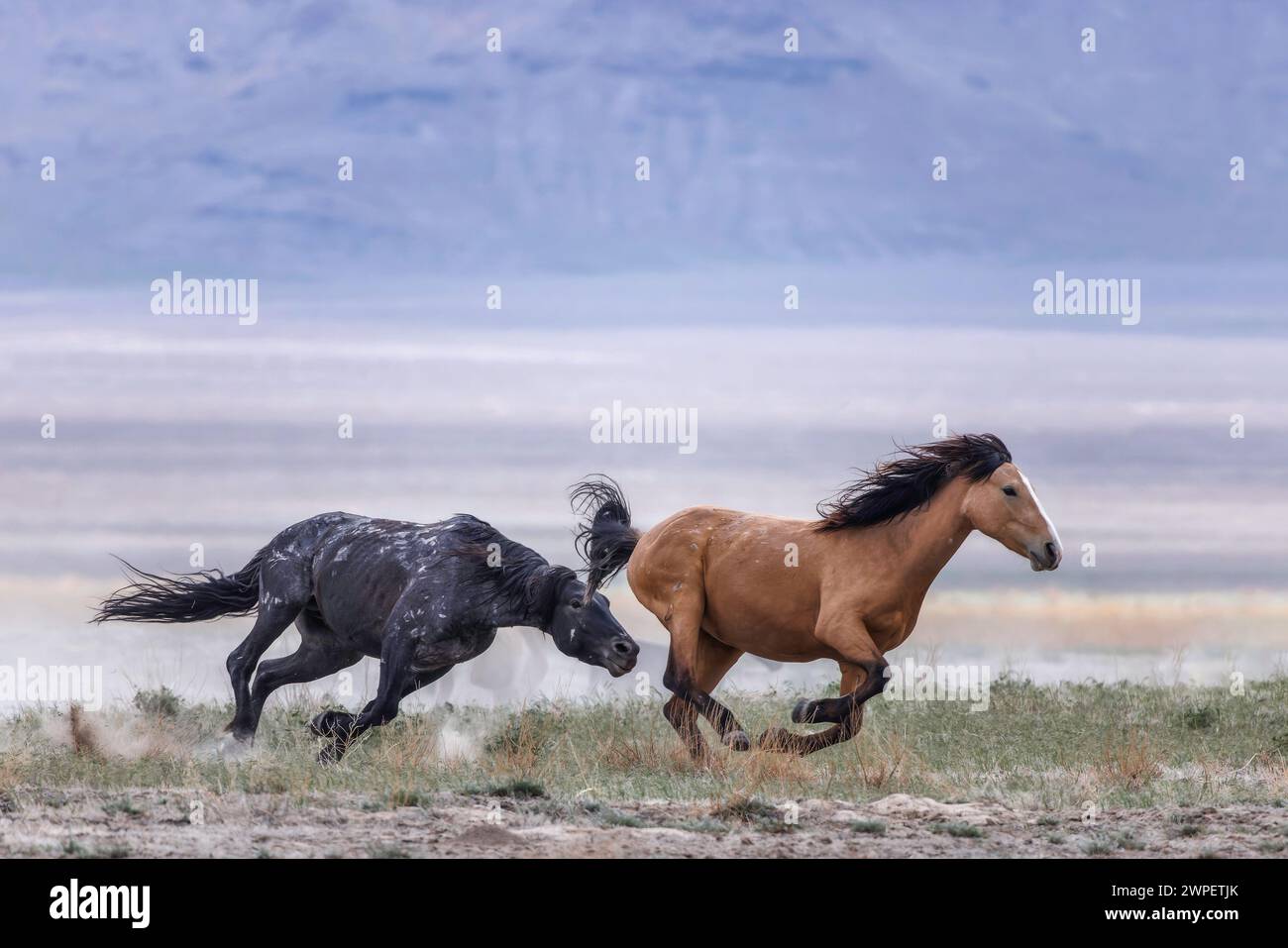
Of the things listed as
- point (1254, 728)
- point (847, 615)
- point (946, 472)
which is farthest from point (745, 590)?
point (1254, 728)

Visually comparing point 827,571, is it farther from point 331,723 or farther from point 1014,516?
point 331,723

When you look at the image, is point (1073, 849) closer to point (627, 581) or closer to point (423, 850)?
point (423, 850)

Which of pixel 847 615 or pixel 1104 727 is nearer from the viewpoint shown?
pixel 847 615

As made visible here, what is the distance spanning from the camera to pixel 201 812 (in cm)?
878

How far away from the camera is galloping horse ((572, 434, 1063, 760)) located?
443 inches

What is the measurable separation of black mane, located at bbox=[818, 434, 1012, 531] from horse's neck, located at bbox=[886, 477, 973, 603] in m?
0.11

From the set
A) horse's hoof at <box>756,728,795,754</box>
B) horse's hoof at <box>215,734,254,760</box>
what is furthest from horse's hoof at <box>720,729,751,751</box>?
horse's hoof at <box>215,734,254,760</box>

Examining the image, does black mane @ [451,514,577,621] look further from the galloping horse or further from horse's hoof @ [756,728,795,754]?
horse's hoof @ [756,728,795,754]

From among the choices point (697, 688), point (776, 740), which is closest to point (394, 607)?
point (697, 688)

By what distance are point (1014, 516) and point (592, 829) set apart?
4.02m

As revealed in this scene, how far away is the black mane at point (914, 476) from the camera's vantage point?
11.6m

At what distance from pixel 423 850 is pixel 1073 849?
10.7ft

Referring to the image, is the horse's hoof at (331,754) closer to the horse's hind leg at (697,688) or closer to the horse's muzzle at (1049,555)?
the horse's hind leg at (697,688)

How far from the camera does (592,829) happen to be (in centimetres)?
869
